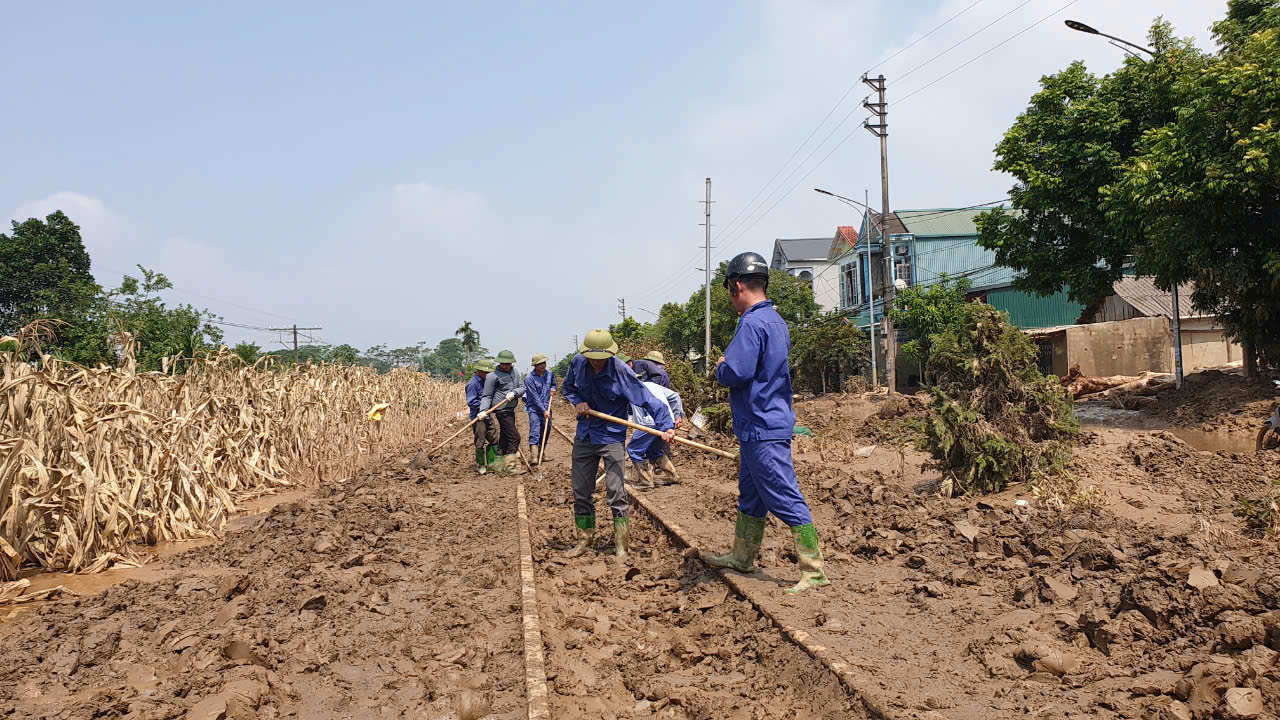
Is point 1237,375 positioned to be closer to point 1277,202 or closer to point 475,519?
point 1277,202

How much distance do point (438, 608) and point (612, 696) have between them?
190cm

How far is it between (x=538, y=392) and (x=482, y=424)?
6.89ft

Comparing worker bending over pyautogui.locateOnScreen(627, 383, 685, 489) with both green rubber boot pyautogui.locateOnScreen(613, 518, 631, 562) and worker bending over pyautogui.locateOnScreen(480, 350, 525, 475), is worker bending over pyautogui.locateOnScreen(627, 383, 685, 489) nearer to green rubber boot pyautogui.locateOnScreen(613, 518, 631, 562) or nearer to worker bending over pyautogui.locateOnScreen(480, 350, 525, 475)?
worker bending over pyautogui.locateOnScreen(480, 350, 525, 475)

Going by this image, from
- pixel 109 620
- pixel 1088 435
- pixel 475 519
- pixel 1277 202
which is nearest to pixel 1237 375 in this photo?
pixel 1277 202

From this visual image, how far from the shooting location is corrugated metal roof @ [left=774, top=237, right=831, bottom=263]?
58.6 m

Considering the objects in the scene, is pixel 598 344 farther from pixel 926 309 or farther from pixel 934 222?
pixel 934 222

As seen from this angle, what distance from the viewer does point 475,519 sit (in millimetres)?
9500

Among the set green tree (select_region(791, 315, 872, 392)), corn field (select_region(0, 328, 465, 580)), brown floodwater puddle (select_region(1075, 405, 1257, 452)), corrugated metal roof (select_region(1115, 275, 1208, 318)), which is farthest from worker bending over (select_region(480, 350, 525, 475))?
corrugated metal roof (select_region(1115, 275, 1208, 318))

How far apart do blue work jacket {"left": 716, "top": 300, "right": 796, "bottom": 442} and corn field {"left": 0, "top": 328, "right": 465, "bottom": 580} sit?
5321mm

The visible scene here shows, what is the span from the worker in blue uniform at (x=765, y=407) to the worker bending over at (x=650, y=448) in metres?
5.04

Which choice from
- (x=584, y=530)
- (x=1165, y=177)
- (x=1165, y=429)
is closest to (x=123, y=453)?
(x=584, y=530)

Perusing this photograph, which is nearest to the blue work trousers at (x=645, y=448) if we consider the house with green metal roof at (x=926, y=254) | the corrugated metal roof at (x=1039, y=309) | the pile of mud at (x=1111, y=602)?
the pile of mud at (x=1111, y=602)

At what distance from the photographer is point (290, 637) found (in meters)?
5.12

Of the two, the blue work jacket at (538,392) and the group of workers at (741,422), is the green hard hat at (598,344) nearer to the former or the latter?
the group of workers at (741,422)
